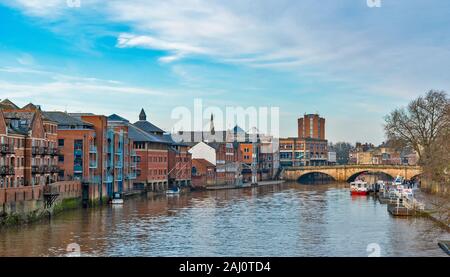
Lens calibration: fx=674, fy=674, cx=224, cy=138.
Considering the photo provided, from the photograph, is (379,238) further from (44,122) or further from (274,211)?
(44,122)

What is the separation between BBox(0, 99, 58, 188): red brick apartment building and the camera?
187 ft

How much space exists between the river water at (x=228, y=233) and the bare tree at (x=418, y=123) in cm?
2589

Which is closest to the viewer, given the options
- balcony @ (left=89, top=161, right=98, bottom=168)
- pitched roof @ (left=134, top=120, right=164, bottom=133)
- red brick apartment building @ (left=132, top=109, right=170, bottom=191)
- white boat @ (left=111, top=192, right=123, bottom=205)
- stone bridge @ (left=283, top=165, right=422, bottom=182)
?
balcony @ (left=89, top=161, right=98, bottom=168)

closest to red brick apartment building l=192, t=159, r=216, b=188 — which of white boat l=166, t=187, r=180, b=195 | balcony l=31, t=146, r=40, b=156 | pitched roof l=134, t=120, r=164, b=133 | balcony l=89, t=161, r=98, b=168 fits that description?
pitched roof l=134, t=120, r=164, b=133

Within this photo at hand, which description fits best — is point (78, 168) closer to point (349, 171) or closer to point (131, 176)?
point (131, 176)

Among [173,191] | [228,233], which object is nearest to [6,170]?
[228,233]

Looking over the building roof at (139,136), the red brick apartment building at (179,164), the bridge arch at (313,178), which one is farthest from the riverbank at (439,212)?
the bridge arch at (313,178)

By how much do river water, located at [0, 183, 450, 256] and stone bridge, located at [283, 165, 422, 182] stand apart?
2651 inches

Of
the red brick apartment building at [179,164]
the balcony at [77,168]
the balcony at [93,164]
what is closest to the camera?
the balcony at [77,168]

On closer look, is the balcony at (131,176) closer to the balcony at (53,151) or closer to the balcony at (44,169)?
the balcony at (53,151)

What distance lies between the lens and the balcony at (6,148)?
55.6 m

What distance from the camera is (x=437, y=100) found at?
93438mm

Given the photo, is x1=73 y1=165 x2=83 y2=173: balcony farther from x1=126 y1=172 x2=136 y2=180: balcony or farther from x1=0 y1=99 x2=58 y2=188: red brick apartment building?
x1=126 y1=172 x2=136 y2=180: balcony
